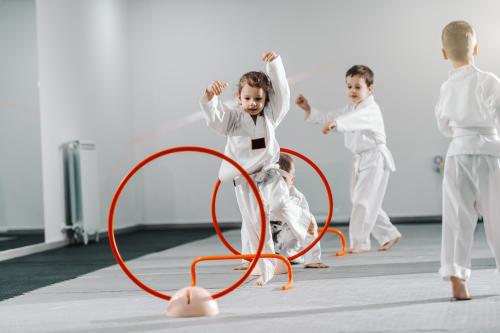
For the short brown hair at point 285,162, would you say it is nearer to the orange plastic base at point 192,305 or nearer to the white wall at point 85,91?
the orange plastic base at point 192,305

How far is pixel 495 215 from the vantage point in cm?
333

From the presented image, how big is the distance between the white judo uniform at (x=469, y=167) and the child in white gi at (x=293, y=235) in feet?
4.57

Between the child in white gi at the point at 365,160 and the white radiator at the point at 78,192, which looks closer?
the child in white gi at the point at 365,160

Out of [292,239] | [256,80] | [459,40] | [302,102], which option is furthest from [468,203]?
[302,102]

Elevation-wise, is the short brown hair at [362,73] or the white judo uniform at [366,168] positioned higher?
the short brown hair at [362,73]

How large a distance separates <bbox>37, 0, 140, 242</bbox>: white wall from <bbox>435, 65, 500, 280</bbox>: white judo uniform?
4647 mm

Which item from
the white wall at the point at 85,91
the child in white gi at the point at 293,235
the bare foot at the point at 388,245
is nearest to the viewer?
the child in white gi at the point at 293,235

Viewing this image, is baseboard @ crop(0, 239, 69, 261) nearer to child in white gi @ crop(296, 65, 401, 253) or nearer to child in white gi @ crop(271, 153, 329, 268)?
child in white gi @ crop(271, 153, 329, 268)

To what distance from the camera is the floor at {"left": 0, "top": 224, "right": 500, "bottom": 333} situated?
2.94 m

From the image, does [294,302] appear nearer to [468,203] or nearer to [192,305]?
[192,305]

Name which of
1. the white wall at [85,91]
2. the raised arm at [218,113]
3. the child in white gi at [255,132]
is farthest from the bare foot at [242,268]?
the white wall at [85,91]

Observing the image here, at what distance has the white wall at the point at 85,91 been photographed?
287 inches

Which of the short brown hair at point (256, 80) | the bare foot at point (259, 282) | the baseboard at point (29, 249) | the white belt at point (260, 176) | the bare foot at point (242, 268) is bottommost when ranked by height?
the baseboard at point (29, 249)

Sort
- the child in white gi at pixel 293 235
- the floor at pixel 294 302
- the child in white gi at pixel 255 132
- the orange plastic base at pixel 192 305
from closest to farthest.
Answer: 1. the floor at pixel 294 302
2. the orange plastic base at pixel 192 305
3. the child in white gi at pixel 255 132
4. the child in white gi at pixel 293 235
